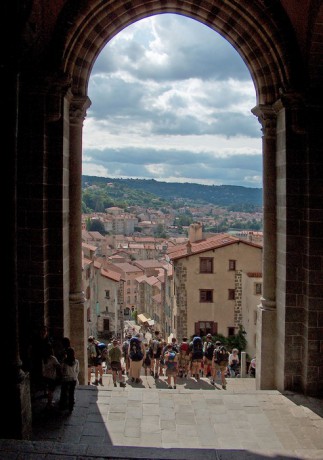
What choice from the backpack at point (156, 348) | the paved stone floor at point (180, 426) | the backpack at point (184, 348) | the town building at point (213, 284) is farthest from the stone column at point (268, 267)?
the town building at point (213, 284)

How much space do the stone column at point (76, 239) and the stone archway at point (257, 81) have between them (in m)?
0.02

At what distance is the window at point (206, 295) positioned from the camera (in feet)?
89.3

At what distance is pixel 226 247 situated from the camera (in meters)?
27.2

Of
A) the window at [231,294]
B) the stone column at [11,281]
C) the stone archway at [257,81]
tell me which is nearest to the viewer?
the stone column at [11,281]

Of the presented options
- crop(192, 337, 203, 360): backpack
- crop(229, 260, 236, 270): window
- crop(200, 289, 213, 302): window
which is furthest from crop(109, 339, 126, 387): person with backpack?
crop(229, 260, 236, 270): window

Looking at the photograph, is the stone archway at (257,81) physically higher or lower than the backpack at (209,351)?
higher

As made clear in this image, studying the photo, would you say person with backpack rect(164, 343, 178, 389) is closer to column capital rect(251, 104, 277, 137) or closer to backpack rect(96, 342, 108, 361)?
backpack rect(96, 342, 108, 361)

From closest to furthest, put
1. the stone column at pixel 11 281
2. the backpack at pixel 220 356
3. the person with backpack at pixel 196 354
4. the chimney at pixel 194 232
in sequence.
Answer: the stone column at pixel 11 281, the backpack at pixel 220 356, the person with backpack at pixel 196 354, the chimney at pixel 194 232

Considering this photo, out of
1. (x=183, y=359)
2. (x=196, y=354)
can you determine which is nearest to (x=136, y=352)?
(x=196, y=354)

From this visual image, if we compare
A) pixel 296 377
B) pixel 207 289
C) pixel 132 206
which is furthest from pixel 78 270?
pixel 132 206

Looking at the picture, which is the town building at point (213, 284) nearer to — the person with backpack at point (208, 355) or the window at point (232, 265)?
the window at point (232, 265)

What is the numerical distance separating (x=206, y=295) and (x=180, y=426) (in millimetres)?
20202

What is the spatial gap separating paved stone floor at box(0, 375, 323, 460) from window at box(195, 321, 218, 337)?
18.5 m

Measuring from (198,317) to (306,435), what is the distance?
2044 centimetres
